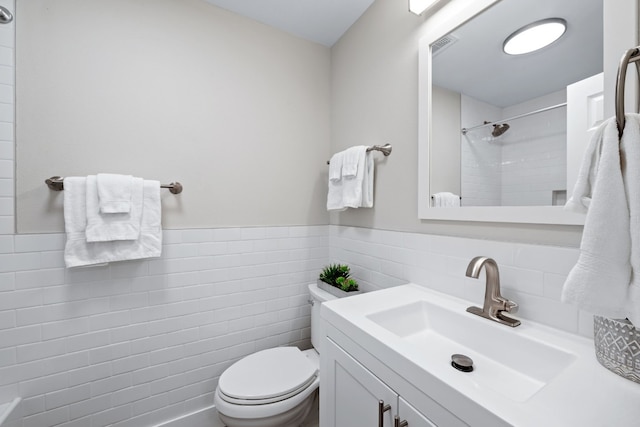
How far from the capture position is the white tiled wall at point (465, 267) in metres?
0.77

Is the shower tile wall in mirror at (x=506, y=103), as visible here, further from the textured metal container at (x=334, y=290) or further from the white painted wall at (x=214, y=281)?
the textured metal container at (x=334, y=290)

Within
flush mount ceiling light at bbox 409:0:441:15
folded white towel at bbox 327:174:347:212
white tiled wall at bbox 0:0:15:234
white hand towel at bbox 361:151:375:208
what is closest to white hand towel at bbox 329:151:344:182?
folded white towel at bbox 327:174:347:212

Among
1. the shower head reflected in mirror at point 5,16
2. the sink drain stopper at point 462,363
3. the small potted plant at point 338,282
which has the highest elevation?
the shower head reflected in mirror at point 5,16

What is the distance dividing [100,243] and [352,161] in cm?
130

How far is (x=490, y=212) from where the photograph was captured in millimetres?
927

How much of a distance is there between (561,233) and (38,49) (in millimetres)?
2135

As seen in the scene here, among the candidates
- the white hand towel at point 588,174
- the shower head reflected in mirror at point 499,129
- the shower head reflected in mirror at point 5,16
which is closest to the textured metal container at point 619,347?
the white hand towel at point 588,174

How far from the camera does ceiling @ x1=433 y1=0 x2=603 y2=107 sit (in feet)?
2.37

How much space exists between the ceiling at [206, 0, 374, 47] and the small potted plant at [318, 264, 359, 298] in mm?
1542

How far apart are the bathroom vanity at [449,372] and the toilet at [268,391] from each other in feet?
0.65

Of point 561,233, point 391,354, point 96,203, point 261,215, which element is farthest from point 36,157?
point 561,233

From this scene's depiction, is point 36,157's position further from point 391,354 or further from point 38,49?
point 391,354

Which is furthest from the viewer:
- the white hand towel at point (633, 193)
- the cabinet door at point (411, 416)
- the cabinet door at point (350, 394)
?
the cabinet door at point (350, 394)

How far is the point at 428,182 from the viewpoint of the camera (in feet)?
3.79
